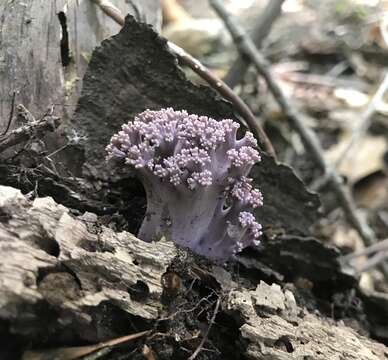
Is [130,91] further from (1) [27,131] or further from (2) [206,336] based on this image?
(2) [206,336]

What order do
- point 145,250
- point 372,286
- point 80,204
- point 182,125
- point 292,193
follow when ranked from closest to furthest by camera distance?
1. point 145,250
2. point 182,125
3. point 80,204
4. point 292,193
5. point 372,286

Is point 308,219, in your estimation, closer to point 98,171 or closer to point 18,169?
point 98,171

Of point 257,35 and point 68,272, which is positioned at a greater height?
point 257,35

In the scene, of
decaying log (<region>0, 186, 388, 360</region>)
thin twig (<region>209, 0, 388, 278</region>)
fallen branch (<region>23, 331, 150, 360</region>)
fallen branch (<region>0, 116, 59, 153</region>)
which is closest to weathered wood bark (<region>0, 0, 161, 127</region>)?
fallen branch (<region>0, 116, 59, 153</region>)

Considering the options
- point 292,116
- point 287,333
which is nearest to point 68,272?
point 287,333

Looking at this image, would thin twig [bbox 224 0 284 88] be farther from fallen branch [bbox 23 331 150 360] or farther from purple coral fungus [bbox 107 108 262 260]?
fallen branch [bbox 23 331 150 360]

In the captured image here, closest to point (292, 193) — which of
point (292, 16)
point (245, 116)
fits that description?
point (245, 116)
